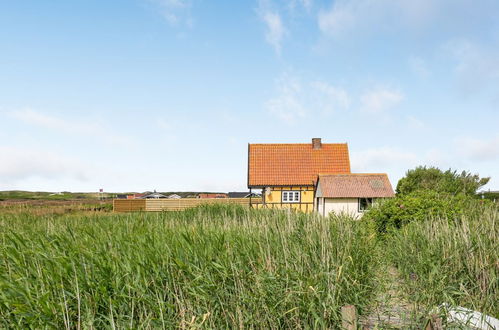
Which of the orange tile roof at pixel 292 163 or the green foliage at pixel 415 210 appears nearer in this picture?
the green foliage at pixel 415 210

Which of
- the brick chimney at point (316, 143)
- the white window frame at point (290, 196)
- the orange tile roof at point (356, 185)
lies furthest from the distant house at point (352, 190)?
the brick chimney at point (316, 143)

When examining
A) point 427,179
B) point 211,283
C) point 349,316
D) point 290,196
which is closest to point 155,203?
point 290,196

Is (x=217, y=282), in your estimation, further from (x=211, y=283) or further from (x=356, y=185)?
(x=356, y=185)

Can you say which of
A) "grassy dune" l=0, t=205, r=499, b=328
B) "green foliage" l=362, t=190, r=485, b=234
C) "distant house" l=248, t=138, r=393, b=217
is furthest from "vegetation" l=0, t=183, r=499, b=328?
"distant house" l=248, t=138, r=393, b=217

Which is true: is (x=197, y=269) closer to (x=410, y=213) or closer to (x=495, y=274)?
(x=495, y=274)

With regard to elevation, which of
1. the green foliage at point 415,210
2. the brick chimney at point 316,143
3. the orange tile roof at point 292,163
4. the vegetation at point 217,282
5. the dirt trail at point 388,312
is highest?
the brick chimney at point 316,143

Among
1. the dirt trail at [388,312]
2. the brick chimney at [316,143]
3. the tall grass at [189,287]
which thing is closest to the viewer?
the dirt trail at [388,312]

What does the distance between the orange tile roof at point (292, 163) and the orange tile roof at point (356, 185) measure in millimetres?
3611

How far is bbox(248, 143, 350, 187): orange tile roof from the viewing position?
2591 centimetres

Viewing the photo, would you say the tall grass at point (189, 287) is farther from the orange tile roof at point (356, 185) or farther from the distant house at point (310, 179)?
the orange tile roof at point (356, 185)

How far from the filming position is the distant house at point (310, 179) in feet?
71.1

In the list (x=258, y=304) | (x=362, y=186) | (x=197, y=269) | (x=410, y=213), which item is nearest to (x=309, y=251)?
(x=258, y=304)

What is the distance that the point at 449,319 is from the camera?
4066 millimetres

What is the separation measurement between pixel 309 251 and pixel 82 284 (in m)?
3.21
